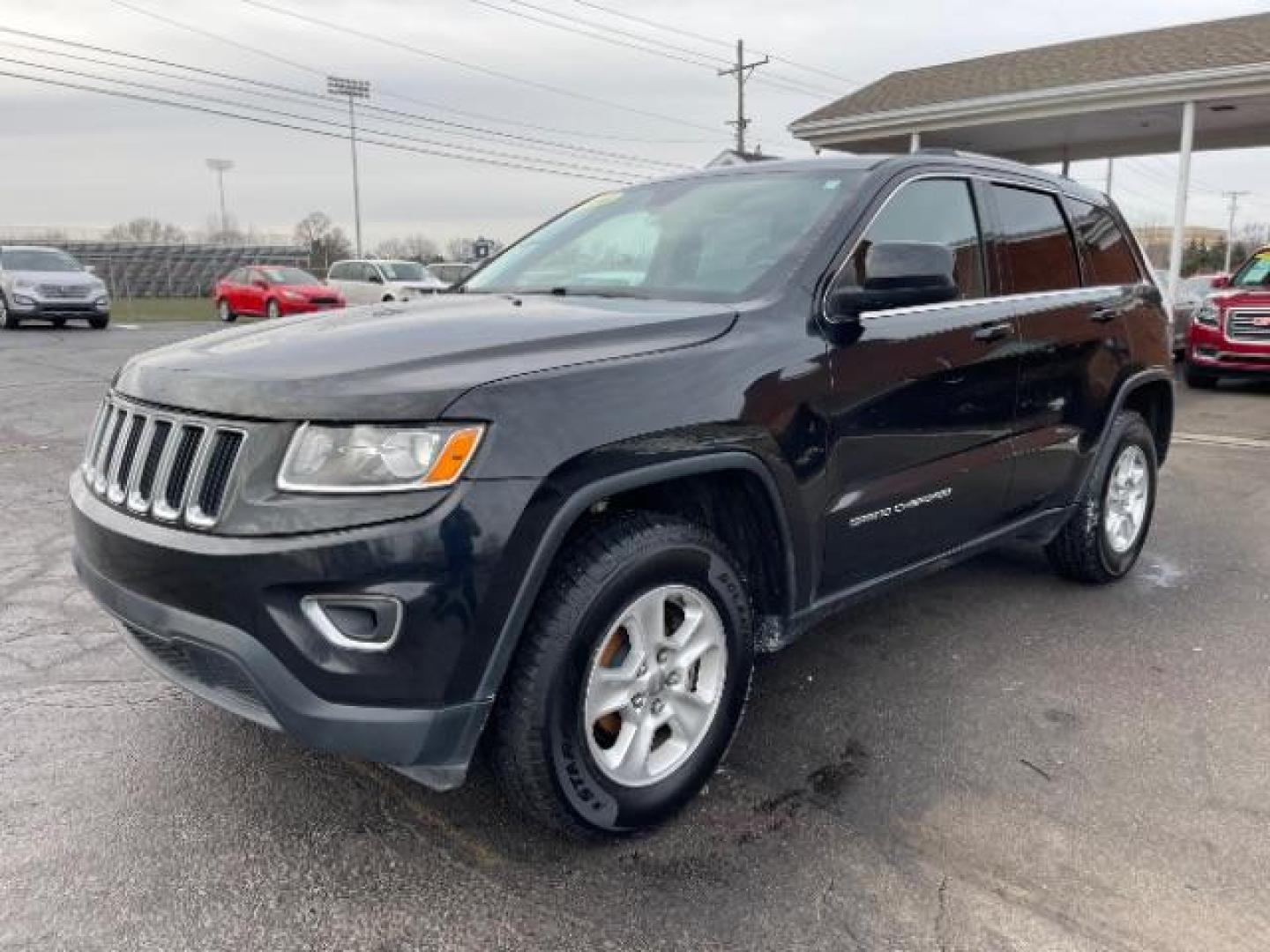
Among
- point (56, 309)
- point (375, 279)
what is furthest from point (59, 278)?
point (375, 279)

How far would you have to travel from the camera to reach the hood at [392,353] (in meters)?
2.26

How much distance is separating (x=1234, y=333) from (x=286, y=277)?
72.9 feet

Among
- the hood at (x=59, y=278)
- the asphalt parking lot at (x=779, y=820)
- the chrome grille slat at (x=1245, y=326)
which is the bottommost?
the asphalt parking lot at (x=779, y=820)

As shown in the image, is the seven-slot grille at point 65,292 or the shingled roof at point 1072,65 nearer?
the shingled roof at point 1072,65

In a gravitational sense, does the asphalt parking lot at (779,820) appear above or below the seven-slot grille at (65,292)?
below

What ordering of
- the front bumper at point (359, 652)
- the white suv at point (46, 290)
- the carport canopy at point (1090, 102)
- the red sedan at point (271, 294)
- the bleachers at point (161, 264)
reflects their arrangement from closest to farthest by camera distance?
the front bumper at point (359, 652), the carport canopy at point (1090, 102), the white suv at point (46, 290), the red sedan at point (271, 294), the bleachers at point (161, 264)

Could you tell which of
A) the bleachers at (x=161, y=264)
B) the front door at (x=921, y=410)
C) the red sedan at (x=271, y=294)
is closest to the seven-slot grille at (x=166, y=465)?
the front door at (x=921, y=410)

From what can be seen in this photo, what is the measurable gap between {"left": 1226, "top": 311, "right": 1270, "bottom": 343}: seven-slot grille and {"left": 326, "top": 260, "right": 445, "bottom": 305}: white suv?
1830cm

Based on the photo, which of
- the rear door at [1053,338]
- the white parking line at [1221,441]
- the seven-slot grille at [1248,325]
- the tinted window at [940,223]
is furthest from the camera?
the seven-slot grille at [1248,325]

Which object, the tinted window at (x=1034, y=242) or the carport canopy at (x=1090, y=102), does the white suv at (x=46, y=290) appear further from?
the tinted window at (x=1034, y=242)

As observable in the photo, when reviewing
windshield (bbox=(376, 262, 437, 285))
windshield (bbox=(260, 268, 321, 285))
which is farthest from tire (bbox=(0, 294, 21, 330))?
windshield (bbox=(376, 262, 437, 285))

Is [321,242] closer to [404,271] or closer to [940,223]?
[404,271]

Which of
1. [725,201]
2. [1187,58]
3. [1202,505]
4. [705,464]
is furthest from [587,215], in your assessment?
[1187,58]

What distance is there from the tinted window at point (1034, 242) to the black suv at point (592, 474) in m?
0.04
